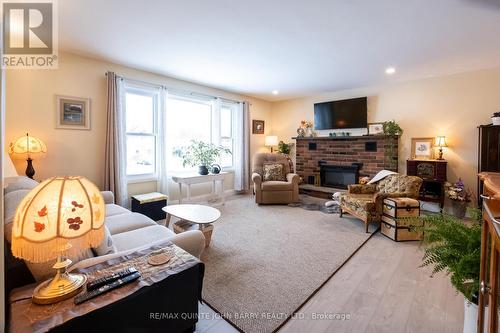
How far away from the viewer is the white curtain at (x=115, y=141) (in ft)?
11.5

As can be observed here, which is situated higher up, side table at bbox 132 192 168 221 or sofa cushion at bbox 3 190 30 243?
sofa cushion at bbox 3 190 30 243

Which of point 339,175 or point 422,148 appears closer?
point 422,148

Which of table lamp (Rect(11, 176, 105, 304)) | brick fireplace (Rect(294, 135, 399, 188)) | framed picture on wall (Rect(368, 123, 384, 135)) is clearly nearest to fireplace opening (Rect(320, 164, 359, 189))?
brick fireplace (Rect(294, 135, 399, 188))

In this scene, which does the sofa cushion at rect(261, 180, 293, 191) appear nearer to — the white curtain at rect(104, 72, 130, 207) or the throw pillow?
the throw pillow

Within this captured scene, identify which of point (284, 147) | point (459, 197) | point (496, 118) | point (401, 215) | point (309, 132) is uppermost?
point (309, 132)

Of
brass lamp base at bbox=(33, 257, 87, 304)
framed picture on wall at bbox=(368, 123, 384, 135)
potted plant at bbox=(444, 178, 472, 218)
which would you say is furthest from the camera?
framed picture on wall at bbox=(368, 123, 384, 135)

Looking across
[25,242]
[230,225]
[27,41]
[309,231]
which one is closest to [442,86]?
[309,231]

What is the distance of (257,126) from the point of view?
616 cm

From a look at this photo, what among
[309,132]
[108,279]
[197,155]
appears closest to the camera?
[108,279]

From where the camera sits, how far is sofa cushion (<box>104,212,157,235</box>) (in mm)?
2137

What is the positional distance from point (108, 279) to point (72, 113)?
10.1 feet

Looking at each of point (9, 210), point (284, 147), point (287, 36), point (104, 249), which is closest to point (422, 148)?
point (284, 147)

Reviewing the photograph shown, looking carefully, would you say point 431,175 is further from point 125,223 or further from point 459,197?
point 125,223

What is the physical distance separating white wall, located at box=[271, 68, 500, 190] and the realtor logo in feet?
16.9
